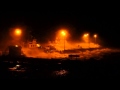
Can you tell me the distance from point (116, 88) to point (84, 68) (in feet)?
37.2

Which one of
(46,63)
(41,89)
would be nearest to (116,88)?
(41,89)

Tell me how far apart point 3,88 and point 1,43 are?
156 feet

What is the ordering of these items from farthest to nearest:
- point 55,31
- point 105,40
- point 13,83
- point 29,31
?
point 105,40 → point 55,31 → point 29,31 → point 13,83

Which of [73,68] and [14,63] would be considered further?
[14,63]

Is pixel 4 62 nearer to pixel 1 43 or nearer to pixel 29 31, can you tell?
pixel 1 43

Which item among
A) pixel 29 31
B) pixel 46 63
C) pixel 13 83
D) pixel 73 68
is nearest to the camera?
pixel 13 83

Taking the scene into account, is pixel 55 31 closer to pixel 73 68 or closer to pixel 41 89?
pixel 73 68

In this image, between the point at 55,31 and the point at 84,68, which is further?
the point at 55,31

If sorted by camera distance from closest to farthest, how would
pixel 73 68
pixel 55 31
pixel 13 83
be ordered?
pixel 13 83 → pixel 73 68 → pixel 55 31

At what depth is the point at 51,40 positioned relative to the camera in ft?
251

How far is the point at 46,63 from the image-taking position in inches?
1305

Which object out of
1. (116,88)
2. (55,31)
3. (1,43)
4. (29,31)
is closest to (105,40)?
(55,31)

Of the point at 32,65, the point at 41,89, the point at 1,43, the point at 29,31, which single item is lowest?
the point at 41,89

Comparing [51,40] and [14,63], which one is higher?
[51,40]
